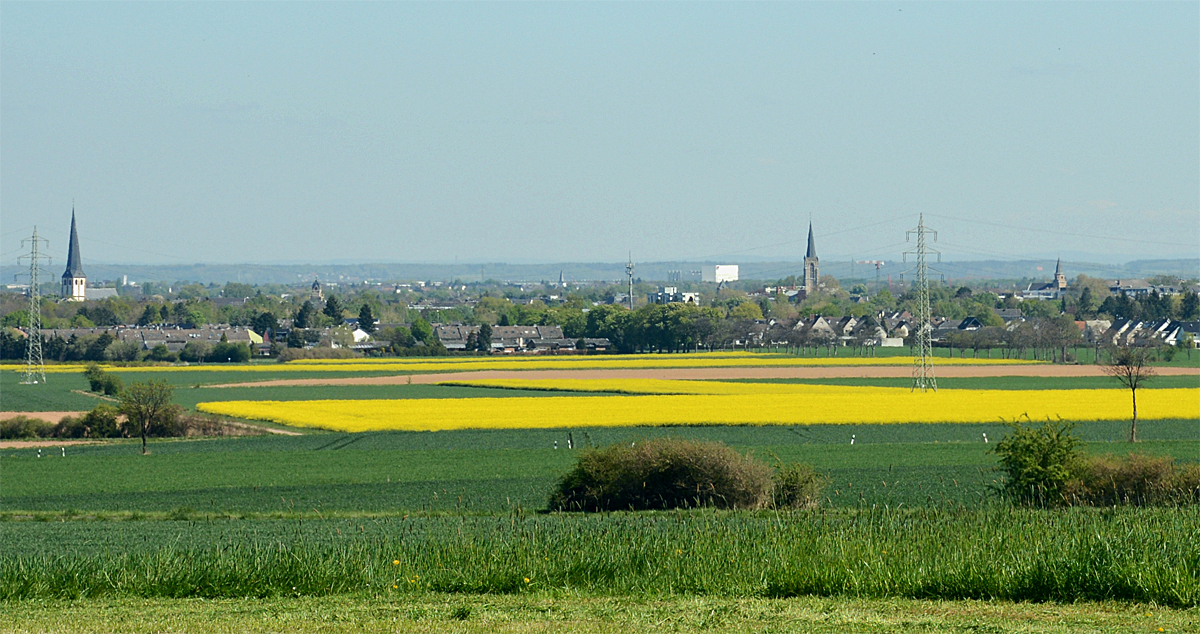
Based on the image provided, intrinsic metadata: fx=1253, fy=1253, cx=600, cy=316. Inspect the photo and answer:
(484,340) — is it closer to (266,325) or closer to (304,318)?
(304,318)

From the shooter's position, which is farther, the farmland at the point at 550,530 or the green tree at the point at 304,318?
the green tree at the point at 304,318

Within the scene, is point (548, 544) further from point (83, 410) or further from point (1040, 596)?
point (83, 410)

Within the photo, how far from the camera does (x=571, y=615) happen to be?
1139 cm

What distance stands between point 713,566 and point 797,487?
12.8 m

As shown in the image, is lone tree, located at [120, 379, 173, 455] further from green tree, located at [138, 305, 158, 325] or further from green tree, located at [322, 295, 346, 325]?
green tree, located at [138, 305, 158, 325]

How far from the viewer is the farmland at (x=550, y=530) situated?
1224 cm

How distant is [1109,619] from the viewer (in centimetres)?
1114

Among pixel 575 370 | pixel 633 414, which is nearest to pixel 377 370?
pixel 575 370

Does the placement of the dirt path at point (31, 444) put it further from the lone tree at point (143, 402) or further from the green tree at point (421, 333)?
the green tree at point (421, 333)

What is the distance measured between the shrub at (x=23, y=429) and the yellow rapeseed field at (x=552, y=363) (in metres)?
51.2

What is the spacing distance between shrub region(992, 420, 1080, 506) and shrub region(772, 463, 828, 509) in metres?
3.76

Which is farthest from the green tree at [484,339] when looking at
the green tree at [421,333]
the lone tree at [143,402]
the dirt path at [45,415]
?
the lone tree at [143,402]

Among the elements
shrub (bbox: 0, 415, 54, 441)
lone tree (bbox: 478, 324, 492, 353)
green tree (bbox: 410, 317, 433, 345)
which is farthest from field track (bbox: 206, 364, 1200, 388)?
green tree (bbox: 410, 317, 433, 345)

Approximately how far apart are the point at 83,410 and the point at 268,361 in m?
62.9
